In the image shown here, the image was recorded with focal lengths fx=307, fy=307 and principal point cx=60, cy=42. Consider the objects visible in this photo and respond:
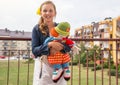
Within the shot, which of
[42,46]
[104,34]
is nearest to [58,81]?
[42,46]

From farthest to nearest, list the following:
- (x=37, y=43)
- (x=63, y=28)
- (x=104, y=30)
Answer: (x=104, y=30) < (x=37, y=43) < (x=63, y=28)

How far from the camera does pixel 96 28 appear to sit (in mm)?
50500

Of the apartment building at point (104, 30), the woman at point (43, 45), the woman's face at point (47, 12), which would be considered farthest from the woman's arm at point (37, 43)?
the apartment building at point (104, 30)

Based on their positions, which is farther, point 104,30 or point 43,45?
point 104,30

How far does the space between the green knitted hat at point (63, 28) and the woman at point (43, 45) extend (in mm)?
96

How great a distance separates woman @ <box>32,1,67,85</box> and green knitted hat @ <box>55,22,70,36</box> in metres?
0.10

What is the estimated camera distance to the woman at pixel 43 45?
2.54 meters

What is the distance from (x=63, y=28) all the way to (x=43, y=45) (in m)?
0.22

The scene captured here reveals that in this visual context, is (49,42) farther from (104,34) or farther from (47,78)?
(104,34)

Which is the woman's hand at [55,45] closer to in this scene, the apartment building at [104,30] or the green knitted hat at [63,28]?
the green knitted hat at [63,28]

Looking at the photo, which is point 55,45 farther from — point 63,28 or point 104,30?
point 104,30

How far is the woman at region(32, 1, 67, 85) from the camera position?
2.54 meters

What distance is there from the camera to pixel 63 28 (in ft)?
8.21

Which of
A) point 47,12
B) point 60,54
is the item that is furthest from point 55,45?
point 47,12
